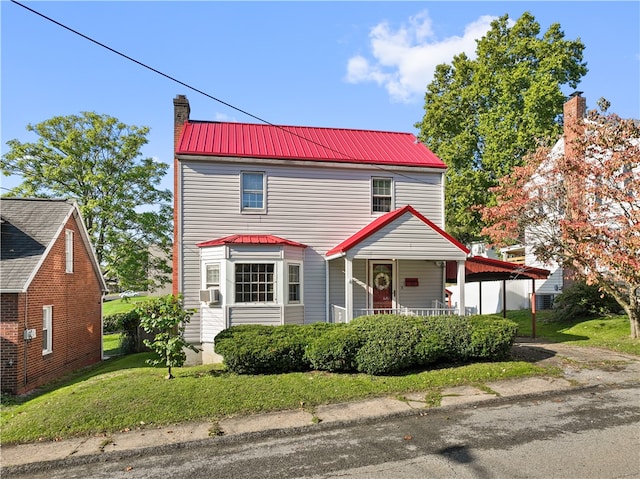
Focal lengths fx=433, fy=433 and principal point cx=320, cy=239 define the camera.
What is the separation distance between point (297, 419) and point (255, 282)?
6.41m

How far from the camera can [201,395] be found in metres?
8.62

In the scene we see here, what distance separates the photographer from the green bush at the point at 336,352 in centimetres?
996

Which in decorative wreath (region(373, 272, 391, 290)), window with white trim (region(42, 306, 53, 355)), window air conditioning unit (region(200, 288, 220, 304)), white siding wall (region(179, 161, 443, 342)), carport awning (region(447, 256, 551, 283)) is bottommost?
window with white trim (region(42, 306, 53, 355))

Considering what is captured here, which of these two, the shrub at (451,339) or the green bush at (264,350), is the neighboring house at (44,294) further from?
the shrub at (451,339)

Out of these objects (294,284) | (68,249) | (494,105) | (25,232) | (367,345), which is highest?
(494,105)

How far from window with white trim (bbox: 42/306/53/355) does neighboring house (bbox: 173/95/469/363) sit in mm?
4109

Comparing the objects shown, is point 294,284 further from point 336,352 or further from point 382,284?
point 336,352

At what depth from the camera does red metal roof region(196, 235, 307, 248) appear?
13.3 meters

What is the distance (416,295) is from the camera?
51.8 ft

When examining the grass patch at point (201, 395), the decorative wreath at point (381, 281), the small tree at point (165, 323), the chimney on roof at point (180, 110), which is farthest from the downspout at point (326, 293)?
the chimney on roof at point (180, 110)

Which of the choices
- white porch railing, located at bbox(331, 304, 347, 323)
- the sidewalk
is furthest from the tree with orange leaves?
white porch railing, located at bbox(331, 304, 347, 323)

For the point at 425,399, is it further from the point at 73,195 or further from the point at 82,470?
the point at 73,195

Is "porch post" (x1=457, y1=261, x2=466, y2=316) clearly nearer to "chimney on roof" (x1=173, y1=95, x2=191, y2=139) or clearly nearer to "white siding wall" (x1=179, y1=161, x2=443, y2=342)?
"white siding wall" (x1=179, y1=161, x2=443, y2=342)

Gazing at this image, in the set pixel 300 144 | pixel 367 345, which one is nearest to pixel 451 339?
pixel 367 345
